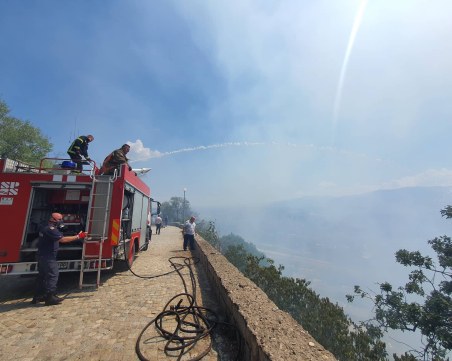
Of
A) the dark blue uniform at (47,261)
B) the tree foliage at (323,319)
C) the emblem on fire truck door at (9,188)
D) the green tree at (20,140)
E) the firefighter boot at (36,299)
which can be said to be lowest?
the tree foliage at (323,319)

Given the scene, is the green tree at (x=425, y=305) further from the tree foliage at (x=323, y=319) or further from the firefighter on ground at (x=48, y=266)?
the firefighter on ground at (x=48, y=266)

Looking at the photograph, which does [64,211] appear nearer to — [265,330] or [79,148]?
[79,148]

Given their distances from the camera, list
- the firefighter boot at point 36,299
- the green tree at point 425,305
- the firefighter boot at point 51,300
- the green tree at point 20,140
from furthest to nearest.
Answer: the green tree at point 20,140, the green tree at point 425,305, the firefighter boot at point 36,299, the firefighter boot at point 51,300

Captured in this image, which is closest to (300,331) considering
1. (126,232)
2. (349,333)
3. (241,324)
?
(241,324)

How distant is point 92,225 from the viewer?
6.32m

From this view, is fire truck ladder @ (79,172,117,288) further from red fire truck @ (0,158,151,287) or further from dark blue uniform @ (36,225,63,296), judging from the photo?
dark blue uniform @ (36,225,63,296)

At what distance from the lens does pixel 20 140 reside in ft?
101

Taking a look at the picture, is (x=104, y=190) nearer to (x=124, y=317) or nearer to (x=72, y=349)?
(x=124, y=317)

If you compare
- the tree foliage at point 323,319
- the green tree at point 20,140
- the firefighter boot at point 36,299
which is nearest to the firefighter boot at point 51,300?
the firefighter boot at point 36,299

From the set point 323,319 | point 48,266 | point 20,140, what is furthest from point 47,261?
point 20,140

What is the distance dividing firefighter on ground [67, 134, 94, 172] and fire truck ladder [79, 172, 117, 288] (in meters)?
2.10

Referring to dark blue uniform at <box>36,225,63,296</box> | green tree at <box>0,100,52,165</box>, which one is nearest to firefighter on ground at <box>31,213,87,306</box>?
dark blue uniform at <box>36,225,63,296</box>

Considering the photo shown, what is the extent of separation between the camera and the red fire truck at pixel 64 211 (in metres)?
5.85

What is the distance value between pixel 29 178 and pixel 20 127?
3319 centimetres
